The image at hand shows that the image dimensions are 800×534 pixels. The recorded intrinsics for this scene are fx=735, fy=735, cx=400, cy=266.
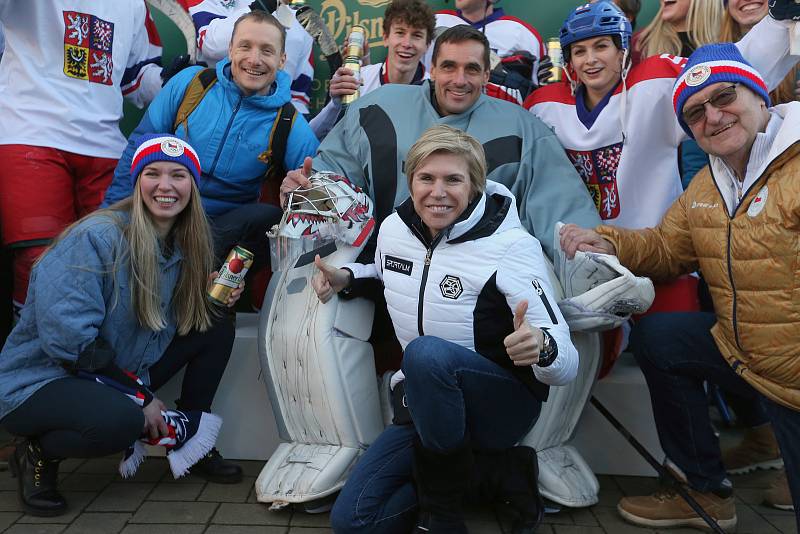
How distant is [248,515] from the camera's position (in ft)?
8.44

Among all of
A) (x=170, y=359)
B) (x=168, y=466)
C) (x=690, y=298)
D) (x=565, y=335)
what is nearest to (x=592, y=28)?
(x=690, y=298)

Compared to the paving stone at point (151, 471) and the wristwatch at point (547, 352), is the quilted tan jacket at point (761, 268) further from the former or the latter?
the paving stone at point (151, 471)

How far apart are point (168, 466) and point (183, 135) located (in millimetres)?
1409

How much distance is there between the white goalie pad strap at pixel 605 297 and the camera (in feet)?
8.05

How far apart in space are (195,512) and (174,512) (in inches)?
2.8

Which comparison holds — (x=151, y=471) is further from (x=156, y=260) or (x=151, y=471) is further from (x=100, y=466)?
(x=156, y=260)

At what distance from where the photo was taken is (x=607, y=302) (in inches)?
97.6

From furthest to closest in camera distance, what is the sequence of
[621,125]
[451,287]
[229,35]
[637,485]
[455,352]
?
1. [229,35]
2. [621,125]
3. [637,485]
4. [451,287]
5. [455,352]

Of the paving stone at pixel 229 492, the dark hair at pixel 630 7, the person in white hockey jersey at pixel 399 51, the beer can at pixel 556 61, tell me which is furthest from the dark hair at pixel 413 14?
the paving stone at pixel 229 492

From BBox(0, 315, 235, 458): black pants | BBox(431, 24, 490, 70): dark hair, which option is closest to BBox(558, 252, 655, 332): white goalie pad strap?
BBox(431, 24, 490, 70): dark hair

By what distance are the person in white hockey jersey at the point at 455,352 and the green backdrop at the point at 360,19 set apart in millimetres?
2316

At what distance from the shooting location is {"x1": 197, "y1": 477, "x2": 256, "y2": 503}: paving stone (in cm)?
270

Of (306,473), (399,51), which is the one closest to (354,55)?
(399,51)

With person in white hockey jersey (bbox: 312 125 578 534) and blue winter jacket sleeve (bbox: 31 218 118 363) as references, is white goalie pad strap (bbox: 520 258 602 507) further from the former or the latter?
blue winter jacket sleeve (bbox: 31 218 118 363)
